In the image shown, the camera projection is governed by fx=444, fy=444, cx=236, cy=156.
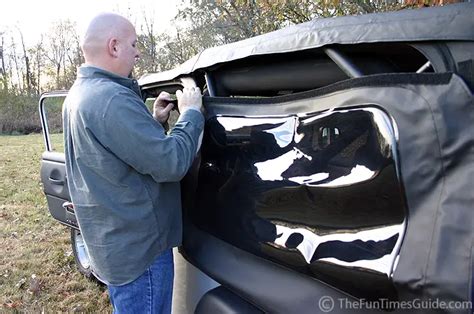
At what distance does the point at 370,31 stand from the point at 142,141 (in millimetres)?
781

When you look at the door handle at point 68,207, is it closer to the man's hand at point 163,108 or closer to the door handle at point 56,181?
the door handle at point 56,181

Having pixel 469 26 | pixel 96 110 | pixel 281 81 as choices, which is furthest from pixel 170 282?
pixel 469 26

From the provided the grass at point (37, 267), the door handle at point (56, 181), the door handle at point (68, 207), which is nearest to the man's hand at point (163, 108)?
the door handle at point (68, 207)

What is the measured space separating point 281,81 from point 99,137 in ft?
2.16

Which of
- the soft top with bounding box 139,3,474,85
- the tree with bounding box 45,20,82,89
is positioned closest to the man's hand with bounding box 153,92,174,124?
the soft top with bounding box 139,3,474,85

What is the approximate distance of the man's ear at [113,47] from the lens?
64.0 inches

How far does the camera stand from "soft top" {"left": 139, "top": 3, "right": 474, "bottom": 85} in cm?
107

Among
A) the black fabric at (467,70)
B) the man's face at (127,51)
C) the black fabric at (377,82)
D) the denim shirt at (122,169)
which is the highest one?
the man's face at (127,51)

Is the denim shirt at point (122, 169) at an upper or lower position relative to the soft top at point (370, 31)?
lower

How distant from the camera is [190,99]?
5.48ft

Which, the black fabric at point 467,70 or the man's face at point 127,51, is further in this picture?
the man's face at point 127,51

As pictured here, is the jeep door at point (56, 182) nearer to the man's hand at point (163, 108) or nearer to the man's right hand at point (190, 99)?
the man's hand at point (163, 108)

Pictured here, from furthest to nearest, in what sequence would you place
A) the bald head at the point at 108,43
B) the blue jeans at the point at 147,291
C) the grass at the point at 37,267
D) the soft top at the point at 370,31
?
the grass at the point at 37,267 → the blue jeans at the point at 147,291 → the bald head at the point at 108,43 → the soft top at the point at 370,31

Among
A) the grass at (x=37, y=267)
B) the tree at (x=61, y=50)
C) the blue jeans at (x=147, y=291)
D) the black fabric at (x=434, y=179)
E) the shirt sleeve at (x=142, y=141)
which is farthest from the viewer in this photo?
the tree at (x=61, y=50)
